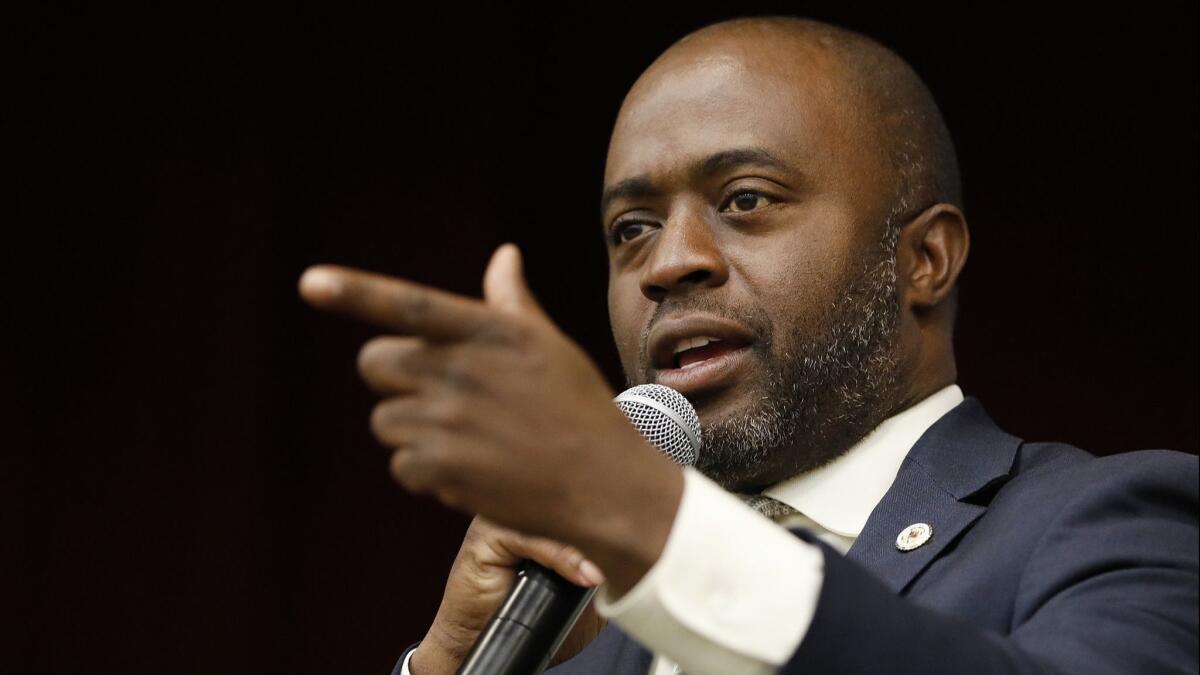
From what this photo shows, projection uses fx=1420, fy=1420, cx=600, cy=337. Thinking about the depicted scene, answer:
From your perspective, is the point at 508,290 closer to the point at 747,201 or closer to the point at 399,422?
Result: the point at 399,422

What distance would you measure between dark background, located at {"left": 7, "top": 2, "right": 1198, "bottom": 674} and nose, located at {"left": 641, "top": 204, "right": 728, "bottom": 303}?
1108 mm

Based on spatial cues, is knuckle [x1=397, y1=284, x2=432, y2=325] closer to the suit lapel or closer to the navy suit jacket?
the navy suit jacket

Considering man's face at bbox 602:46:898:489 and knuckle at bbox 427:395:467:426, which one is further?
man's face at bbox 602:46:898:489

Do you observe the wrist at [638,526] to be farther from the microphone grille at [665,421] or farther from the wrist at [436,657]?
the wrist at [436,657]

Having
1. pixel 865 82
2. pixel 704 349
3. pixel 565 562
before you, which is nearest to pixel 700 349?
pixel 704 349

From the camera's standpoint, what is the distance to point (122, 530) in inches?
106

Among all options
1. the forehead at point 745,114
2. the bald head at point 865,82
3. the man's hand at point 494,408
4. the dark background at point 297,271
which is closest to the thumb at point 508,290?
the man's hand at point 494,408

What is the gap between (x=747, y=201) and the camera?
1.96 m

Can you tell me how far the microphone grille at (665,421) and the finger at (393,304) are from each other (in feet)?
2.07

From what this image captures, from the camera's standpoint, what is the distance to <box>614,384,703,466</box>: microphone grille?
154 cm

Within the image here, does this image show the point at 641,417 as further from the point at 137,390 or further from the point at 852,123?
the point at 137,390

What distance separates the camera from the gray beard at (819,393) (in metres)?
1.89

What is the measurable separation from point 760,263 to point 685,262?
10cm

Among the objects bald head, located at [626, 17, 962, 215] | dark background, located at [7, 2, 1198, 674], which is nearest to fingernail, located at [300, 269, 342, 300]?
bald head, located at [626, 17, 962, 215]
